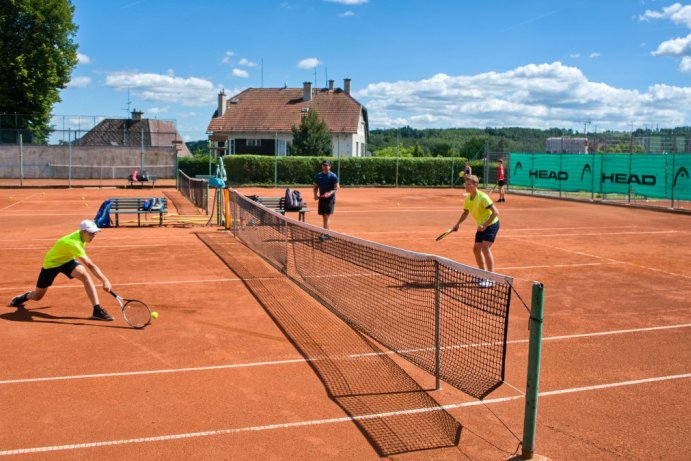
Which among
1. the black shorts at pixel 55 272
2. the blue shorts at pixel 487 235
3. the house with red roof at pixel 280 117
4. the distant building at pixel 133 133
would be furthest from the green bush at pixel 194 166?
the black shorts at pixel 55 272

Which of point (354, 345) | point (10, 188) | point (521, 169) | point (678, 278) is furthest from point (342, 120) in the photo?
point (354, 345)

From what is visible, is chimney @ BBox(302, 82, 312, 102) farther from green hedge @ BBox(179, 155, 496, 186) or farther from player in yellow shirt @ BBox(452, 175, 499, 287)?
player in yellow shirt @ BBox(452, 175, 499, 287)

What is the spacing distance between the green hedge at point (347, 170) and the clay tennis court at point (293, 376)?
28014 mm

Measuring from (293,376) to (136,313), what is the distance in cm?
302

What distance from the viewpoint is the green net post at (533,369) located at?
16.0ft

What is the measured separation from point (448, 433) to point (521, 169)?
35.7 metres

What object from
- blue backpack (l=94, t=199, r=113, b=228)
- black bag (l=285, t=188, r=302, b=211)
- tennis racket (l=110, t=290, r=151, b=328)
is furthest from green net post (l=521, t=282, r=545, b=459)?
blue backpack (l=94, t=199, r=113, b=228)

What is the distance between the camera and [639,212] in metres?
26.6

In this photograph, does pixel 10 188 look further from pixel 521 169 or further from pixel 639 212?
pixel 639 212

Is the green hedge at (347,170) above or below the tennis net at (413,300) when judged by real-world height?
above

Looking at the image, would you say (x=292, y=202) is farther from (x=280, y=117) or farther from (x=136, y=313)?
(x=280, y=117)

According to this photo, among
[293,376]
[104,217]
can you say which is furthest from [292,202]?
[293,376]

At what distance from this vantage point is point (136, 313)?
28.8 ft

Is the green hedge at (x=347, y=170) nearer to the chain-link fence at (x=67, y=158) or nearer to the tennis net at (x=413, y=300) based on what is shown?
the chain-link fence at (x=67, y=158)
